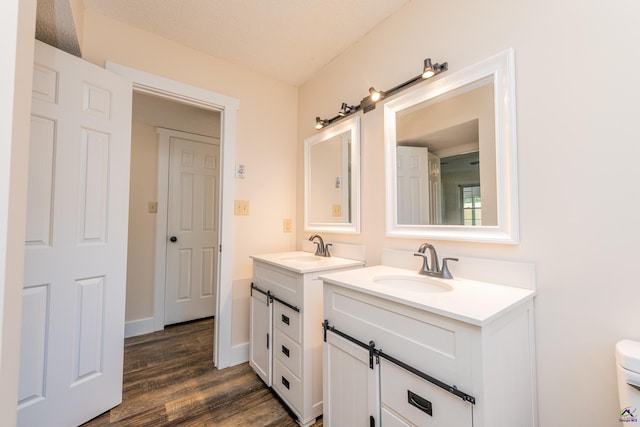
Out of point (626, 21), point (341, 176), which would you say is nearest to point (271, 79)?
point (341, 176)

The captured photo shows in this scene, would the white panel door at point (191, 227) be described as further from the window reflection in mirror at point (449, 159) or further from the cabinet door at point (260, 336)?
the window reflection in mirror at point (449, 159)

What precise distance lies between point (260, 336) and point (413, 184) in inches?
56.7

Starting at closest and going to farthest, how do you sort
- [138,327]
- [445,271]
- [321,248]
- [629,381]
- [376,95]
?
[629,381], [445,271], [376,95], [321,248], [138,327]

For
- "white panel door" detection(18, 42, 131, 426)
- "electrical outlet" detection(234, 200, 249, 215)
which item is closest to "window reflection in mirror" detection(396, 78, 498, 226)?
"electrical outlet" detection(234, 200, 249, 215)

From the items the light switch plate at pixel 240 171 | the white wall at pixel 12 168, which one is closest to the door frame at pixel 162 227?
the light switch plate at pixel 240 171

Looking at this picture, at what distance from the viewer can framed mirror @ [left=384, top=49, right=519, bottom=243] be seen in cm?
115

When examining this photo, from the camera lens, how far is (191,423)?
145cm

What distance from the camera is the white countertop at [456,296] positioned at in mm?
810

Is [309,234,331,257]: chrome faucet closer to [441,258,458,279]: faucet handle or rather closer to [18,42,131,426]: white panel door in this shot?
[441,258,458,279]: faucet handle

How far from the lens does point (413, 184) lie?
1.54 meters

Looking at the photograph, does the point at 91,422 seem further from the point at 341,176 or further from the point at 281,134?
the point at 281,134

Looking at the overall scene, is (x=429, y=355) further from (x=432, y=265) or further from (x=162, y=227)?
(x=162, y=227)

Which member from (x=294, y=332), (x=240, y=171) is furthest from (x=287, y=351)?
(x=240, y=171)

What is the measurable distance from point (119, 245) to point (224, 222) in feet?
2.18
